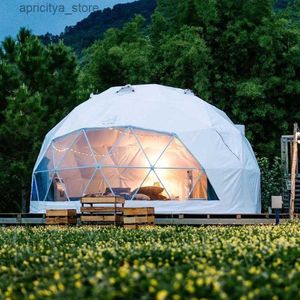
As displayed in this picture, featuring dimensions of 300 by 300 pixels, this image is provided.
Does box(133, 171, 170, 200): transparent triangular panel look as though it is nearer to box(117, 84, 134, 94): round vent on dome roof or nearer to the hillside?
box(117, 84, 134, 94): round vent on dome roof

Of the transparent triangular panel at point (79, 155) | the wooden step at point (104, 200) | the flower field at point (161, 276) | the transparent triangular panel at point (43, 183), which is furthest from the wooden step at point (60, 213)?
the flower field at point (161, 276)

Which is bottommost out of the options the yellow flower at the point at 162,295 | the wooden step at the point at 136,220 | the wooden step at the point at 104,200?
the wooden step at the point at 136,220

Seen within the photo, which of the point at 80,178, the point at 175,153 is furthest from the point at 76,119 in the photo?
the point at 175,153

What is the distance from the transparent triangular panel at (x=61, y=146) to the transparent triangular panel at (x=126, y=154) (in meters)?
1.24

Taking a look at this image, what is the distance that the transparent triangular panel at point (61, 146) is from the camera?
2033 centimetres

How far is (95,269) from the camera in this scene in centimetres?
452

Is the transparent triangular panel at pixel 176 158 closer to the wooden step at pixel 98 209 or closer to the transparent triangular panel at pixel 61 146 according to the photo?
the transparent triangular panel at pixel 61 146

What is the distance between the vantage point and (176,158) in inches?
787

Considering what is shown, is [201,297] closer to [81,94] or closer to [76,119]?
[76,119]

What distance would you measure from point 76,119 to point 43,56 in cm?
314

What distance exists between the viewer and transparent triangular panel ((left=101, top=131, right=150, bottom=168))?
20.2m

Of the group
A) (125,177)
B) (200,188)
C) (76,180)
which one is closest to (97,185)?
(76,180)

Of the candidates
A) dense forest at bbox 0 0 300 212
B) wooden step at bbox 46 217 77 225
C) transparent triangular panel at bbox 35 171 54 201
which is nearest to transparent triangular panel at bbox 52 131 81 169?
transparent triangular panel at bbox 35 171 54 201

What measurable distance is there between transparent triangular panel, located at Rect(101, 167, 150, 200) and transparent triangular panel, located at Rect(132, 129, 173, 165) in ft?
1.59
